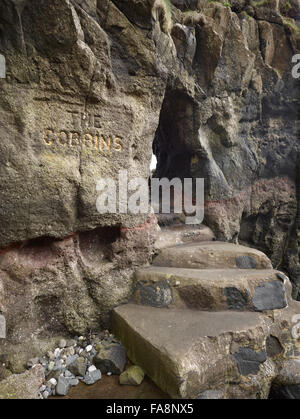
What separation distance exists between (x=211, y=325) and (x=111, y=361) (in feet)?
3.05

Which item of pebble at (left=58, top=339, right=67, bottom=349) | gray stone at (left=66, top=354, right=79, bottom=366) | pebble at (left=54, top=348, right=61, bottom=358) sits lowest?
gray stone at (left=66, top=354, right=79, bottom=366)

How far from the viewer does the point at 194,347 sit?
6.61ft

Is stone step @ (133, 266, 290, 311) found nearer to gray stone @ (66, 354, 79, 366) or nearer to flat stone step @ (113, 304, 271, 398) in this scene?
flat stone step @ (113, 304, 271, 398)

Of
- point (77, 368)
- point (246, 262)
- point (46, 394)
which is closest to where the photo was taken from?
point (46, 394)

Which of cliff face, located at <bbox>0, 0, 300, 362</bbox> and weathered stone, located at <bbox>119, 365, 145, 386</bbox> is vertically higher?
cliff face, located at <bbox>0, 0, 300, 362</bbox>

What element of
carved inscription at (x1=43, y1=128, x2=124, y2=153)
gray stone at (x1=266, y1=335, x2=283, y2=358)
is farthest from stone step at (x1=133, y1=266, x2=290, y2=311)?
carved inscription at (x1=43, y1=128, x2=124, y2=153)

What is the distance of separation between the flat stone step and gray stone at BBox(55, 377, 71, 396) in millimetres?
558

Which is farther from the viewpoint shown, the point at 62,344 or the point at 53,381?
the point at 62,344

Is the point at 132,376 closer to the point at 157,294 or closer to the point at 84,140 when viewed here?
the point at 157,294

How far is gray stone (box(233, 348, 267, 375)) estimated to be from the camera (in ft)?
7.17

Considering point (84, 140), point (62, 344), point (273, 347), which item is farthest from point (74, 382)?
point (84, 140)

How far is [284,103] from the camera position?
19.0 feet

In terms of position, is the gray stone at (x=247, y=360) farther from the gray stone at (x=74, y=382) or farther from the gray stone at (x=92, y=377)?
the gray stone at (x=74, y=382)

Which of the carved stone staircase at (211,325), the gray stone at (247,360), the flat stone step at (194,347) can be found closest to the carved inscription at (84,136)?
the carved stone staircase at (211,325)
